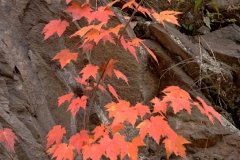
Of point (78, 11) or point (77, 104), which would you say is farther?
point (77, 104)

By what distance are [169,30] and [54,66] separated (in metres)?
1.82

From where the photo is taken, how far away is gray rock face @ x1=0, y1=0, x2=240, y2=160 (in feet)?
8.04

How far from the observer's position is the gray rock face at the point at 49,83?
96.5 inches

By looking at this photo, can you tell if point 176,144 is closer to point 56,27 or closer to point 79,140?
point 79,140

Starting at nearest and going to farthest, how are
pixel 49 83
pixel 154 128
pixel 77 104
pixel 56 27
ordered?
pixel 154 128 → pixel 56 27 → pixel 77 104 → pixel 49 83

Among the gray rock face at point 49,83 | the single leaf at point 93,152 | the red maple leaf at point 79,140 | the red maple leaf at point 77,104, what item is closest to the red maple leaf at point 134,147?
the single leaf at point 93,152

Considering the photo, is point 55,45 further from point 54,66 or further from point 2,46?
point 2,46

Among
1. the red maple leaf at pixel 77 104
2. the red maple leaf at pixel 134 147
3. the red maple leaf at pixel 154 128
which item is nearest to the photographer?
the red maple leaf at pixel 154 128

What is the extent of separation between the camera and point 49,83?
2820 mm

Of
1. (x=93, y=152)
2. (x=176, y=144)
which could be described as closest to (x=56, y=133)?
(x=93, y=152)

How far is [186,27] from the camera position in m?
4.49

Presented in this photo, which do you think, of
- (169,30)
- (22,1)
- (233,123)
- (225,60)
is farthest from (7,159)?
(225,60)

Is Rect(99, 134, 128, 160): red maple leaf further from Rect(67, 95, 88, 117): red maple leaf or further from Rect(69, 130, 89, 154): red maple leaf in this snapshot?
Rect(67, 95, 88, 117): red maple leaf

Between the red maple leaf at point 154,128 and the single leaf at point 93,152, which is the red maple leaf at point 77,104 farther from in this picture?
the red maple leaf at point 154,128
